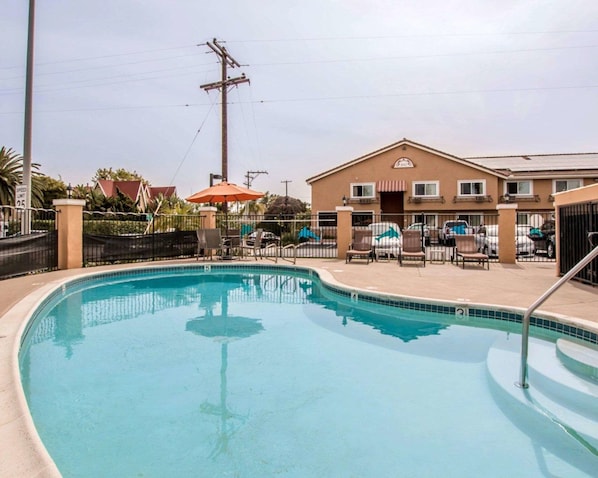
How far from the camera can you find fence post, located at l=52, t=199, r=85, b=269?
1088 centimetres

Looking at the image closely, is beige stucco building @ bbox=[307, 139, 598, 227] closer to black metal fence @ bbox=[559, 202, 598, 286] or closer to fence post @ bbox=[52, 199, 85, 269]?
fence post @ bbox=[52, 199, 85, 269]

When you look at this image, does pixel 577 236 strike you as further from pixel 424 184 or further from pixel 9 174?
pixel 9 174

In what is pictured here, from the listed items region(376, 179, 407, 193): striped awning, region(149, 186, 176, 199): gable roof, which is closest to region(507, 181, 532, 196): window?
region(376, 179, 407, 193): striped awning

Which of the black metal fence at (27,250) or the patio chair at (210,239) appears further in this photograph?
the patio chair at (210,239)

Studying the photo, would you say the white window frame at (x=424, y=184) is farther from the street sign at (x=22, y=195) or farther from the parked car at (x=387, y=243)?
the street sign at (x=22, y=195)

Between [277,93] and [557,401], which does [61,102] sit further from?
[557,401]

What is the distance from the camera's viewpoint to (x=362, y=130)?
832 inches

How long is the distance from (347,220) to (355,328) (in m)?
7.75

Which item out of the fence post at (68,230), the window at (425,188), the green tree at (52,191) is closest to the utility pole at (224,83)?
the fence post at (68,230)

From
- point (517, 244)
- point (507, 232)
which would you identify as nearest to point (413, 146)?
point (517, 244)

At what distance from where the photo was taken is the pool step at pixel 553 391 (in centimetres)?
314

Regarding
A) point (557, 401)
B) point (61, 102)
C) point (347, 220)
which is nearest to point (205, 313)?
point (557, 401)

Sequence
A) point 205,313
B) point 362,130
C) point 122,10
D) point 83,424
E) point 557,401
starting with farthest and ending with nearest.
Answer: point 362,130
point 122,10
point 205,313
point 557,401
point 83,424

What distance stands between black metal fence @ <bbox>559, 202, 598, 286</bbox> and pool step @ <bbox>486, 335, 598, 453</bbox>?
453 cm
